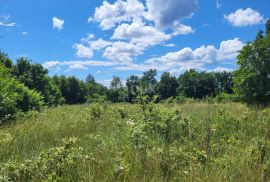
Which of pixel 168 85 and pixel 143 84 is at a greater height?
pixel 168 85

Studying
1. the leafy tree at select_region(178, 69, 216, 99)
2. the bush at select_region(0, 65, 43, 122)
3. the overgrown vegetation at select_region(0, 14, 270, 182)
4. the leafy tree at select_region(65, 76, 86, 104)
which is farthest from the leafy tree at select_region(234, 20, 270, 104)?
the leafy tree at select_region(178, 69, 216, 99)

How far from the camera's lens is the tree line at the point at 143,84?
12430mm

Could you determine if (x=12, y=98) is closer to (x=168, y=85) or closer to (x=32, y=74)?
(x=32, y=74)

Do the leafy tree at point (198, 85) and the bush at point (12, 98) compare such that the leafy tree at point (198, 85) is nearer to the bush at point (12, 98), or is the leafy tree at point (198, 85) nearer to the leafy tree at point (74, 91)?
the leafy tree at point (74, 91)

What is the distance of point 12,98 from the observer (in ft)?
39.5

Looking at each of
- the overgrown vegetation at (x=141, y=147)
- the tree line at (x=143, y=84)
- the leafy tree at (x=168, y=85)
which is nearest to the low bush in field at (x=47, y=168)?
the overgrown vegetation at (x=141, y=147)

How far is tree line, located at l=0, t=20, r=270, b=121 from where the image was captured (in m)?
12.4

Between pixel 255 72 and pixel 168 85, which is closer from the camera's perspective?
pixel 255 72

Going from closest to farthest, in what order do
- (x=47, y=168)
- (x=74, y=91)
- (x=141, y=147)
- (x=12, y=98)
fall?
(x=47, y=168) → (x=141, y=147) → (x=12, y=98) → (x=74, y=91)

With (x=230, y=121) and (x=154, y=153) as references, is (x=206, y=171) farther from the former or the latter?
(x=230, y=121)

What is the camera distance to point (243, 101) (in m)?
17.8

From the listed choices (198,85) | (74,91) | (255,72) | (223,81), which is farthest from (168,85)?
(255,72)

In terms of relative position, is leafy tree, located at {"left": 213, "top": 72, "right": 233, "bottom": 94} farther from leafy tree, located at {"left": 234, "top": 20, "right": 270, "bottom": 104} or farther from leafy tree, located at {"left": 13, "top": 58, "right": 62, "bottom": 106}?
leafy tree, located at {"left": 234, "top": 20, "right": 270, "bottom": 104}

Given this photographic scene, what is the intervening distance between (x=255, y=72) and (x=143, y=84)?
9.62 meters
